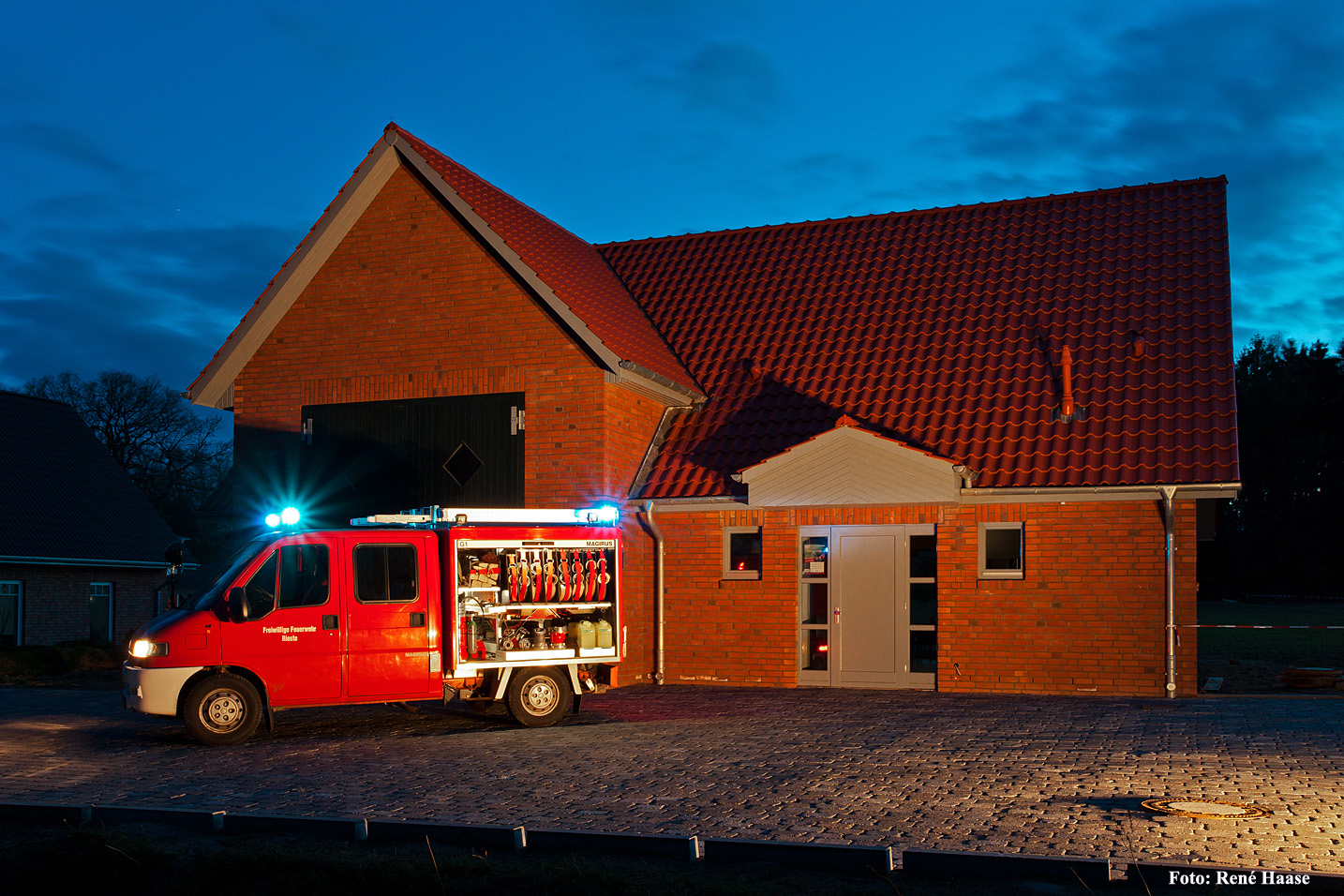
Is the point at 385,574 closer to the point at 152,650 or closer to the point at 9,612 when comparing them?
the point at 152,650

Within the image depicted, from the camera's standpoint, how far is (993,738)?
12.6 metres

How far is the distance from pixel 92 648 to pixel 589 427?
14487mm

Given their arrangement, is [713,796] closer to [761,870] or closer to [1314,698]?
[761,870]

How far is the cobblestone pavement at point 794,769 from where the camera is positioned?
821 centimetres

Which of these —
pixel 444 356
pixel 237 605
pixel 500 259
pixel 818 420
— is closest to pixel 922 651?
pixel 818 420

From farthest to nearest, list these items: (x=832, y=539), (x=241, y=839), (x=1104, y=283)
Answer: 1. (x=1104, y=283)
2. (x=832, y=539)
3. (x=241, y=839)

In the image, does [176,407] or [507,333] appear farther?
[176,407]

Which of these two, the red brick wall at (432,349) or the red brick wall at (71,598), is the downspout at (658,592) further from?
the red brick wall at (71,598)

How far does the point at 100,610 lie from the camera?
109 ft

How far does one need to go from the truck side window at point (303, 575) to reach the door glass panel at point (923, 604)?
861cm

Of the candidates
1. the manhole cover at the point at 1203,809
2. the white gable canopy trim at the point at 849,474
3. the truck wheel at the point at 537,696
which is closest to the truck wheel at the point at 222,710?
the truck wheel at the point at 537,696

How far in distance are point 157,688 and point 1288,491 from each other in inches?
2721

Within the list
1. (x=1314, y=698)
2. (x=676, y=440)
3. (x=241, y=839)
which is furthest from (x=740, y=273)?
(x=241, y=839)

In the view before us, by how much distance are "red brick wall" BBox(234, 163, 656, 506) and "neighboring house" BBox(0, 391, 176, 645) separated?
1403 cm
